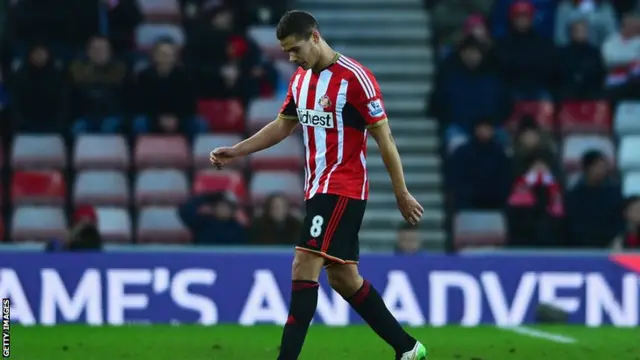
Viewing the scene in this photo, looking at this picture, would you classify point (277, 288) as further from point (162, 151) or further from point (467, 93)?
point (467, 93)

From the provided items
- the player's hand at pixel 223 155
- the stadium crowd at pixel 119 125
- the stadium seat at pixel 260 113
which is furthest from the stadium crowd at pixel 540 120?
the player's hand at pixel 223 155

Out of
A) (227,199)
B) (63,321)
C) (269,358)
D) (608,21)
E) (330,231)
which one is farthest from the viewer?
(608,21)

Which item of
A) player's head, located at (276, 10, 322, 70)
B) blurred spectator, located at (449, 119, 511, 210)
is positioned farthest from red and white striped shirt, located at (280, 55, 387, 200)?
blurred spectator, located at (449, 119, 511, 210)

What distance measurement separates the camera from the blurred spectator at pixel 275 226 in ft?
46.8

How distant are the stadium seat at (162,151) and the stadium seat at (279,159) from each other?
2.43 ft

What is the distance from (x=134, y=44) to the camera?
55.6 feet

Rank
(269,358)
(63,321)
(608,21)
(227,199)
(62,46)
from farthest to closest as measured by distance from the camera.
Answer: (608,21), (62,46), (227,199), (63,321), (269,358)

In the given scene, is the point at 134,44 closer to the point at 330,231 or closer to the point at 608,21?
the point at 608,21

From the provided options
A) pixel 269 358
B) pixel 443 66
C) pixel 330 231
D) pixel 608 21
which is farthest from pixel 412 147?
pixel 330 231

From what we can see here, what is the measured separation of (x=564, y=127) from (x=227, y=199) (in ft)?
14.4

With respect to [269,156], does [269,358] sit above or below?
below

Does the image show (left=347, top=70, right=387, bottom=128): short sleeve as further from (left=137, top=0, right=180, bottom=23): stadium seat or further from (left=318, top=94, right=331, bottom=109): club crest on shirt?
(left=137, top=0, right=180, bottom=23): stadium seat

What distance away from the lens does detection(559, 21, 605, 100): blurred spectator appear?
659 inches

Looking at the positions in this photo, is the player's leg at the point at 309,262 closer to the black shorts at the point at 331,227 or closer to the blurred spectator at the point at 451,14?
the black shorts at the point at 331,227
